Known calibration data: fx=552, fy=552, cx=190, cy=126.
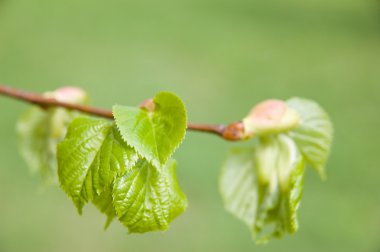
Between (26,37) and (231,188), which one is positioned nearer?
(231,188)

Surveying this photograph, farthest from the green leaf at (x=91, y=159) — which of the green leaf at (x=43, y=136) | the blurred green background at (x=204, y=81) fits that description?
the blurred green background at (x=204, y=81)

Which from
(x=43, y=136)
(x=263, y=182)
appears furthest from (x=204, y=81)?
(x=263, y=182)

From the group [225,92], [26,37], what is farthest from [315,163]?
[26,37]

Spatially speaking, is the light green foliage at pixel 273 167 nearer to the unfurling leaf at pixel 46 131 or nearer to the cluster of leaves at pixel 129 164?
the cluster of leaves at pixel 129 164

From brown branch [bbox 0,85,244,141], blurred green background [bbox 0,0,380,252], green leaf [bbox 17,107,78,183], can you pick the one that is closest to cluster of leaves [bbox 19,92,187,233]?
brown branch [bbox 0,85,244,141]

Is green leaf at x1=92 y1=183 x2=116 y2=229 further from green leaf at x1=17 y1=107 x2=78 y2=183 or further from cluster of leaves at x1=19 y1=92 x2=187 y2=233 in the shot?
green leaf at x1=17 y1=107 x2=78 y2=183

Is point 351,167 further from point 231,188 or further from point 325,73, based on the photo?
point 231,188
